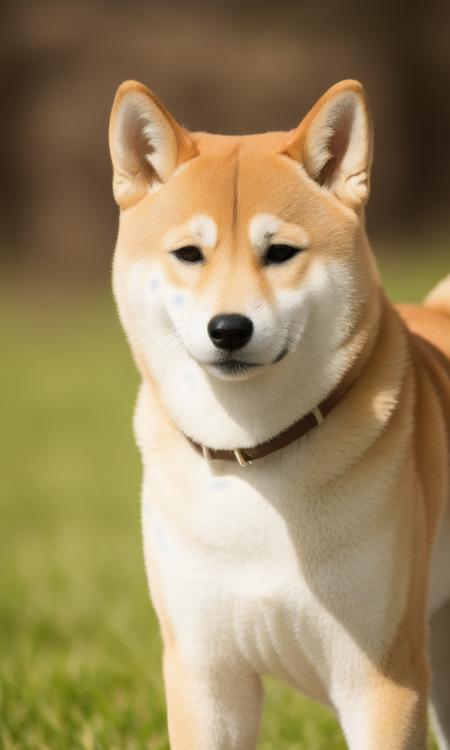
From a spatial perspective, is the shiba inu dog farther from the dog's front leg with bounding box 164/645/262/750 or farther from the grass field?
the grass field

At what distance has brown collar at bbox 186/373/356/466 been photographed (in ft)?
8.04

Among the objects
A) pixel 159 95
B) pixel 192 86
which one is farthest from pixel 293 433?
pixel 192 86

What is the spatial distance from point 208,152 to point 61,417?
27.6 ft

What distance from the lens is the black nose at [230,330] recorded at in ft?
7.31

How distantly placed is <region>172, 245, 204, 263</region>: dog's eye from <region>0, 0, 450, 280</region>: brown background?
535 inches

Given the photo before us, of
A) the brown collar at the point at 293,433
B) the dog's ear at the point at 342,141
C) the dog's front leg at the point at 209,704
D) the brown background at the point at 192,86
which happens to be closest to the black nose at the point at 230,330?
the brown collar at the point at 293,433

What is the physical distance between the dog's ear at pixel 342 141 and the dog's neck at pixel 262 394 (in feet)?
0.73

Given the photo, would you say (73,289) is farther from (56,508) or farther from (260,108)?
(56,508)

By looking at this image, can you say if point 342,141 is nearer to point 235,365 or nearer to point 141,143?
point 141,143

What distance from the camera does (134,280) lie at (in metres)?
2.47

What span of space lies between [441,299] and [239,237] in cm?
108

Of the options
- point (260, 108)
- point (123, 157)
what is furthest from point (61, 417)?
point (123, 157)

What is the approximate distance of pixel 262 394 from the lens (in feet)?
7.98

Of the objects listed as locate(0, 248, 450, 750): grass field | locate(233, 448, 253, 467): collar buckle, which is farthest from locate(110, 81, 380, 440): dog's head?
locate(0, 248, 450, 750): grass field
